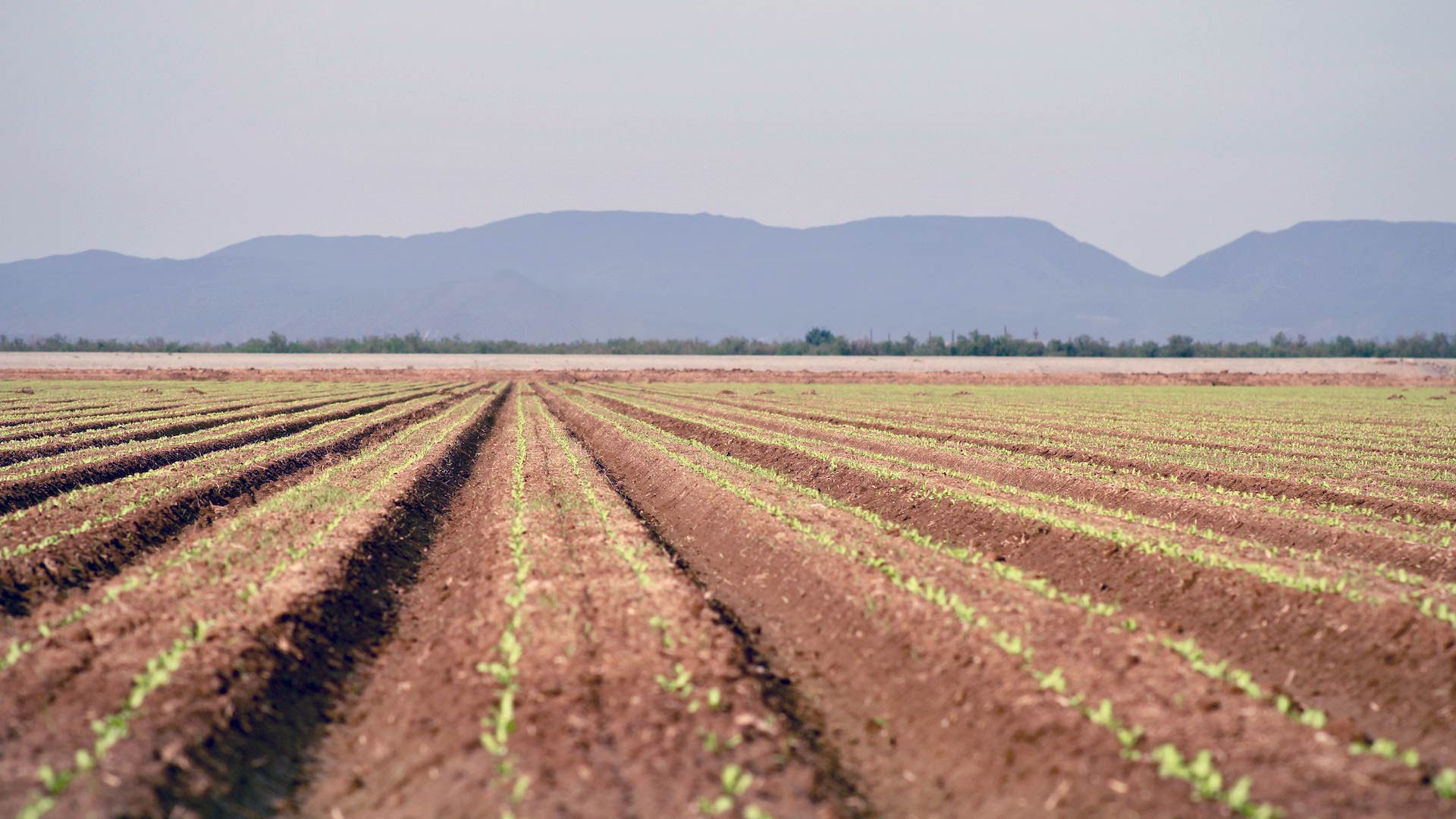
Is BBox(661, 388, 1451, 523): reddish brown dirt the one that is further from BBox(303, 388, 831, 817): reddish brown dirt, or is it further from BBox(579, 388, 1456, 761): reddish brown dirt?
BBox(303, 388, 831, 817): reddish brown dirt

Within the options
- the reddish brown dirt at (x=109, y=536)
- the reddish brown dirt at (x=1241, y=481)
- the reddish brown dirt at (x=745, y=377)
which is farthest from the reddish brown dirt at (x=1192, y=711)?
the reddish brown dirt at (x=745, y=377)

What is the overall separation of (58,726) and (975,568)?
845 centimetres

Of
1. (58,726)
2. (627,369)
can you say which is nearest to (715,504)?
(58,726)

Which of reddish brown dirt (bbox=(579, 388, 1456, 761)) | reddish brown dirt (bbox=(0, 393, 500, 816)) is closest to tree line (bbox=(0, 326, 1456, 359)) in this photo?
reddish brown dirt (bbox=(579, 388, 1456, 761))

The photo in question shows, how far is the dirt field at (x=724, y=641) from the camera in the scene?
232 inches

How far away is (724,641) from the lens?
8.29 meters

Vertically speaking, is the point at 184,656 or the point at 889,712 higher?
the point at 184,656

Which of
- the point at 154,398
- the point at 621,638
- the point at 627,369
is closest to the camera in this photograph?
the point at 621,638

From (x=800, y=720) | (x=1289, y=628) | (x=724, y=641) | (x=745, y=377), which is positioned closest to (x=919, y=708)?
(x=800, y=720)

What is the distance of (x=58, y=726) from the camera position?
6422 mm

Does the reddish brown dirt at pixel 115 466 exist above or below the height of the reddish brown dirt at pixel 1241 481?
above

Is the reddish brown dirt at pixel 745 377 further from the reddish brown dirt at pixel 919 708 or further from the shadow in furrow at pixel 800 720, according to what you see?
the shadow in furrow at pixel 800 720

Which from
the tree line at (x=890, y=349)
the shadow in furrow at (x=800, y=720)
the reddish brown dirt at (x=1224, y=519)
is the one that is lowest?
the shadow in furrow at (x=800, y=720)

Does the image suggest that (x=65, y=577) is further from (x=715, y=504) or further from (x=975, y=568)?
(x=975, y=568)
